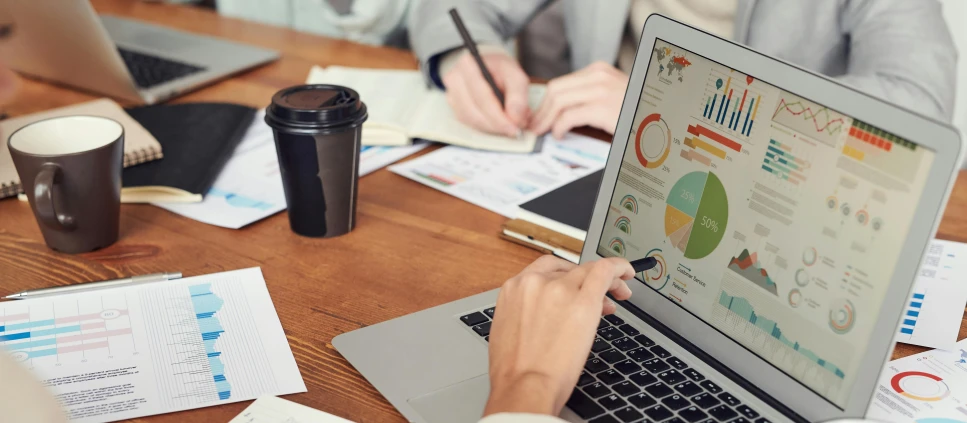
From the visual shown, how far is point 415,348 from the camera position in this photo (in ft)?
2.47

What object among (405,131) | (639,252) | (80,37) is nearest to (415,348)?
(639,252)

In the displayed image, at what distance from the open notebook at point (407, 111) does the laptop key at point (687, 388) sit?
0.58m

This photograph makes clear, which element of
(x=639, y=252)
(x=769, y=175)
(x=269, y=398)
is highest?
(x=769, y=175)

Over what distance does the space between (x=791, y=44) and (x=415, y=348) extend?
106cm

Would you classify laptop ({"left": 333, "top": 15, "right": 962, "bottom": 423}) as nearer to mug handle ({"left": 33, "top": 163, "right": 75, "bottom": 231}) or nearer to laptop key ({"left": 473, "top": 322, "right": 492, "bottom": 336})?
laptop key ({"left": 473, "top": 322, "right": 492, "bottom": 336})

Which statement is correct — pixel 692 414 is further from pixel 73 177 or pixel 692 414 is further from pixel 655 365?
pixel 73 177

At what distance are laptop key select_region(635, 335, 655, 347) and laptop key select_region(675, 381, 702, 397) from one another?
2.4 inches

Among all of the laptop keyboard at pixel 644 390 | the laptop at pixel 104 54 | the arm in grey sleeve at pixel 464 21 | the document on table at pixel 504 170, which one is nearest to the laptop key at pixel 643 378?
the laptop keyboard at pixel 644 390

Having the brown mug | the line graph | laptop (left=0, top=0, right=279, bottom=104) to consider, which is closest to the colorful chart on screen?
the line graph

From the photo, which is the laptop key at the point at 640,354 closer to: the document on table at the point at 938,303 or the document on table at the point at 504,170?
the document on table at the point at 938,303

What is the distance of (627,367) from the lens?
0.71m

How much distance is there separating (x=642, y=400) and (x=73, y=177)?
62 cm

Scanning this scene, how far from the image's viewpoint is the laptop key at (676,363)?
71cm

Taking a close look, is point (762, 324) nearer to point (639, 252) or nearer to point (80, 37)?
point (639, 252)
